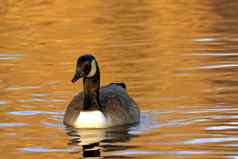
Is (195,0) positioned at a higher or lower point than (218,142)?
higher

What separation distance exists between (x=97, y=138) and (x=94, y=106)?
111 centimetres

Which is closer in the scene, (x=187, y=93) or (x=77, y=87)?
(x=187, y=93)

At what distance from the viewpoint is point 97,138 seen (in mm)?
15344

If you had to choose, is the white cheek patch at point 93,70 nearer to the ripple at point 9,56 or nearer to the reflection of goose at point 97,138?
the reflection of goose at point 97,138

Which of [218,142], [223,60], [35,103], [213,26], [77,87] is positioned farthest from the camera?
[213,26]

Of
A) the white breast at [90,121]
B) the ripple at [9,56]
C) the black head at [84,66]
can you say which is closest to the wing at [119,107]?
the white breast at [90,121]

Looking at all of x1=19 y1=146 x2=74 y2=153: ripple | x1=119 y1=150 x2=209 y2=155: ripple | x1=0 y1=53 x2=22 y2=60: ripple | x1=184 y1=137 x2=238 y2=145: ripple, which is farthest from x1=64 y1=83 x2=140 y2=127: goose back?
x1=0 y1=53 x2=22 y2=60: ripple

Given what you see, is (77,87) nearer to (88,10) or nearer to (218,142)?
(218,142)

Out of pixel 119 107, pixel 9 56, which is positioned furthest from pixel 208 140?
pixel 9 56

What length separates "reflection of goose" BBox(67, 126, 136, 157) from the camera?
47.2 ft

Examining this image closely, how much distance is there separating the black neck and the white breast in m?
0.19

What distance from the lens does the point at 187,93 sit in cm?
1817

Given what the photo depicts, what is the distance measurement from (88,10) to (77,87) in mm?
12030

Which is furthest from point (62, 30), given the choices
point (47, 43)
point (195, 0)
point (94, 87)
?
point (94, 87)
